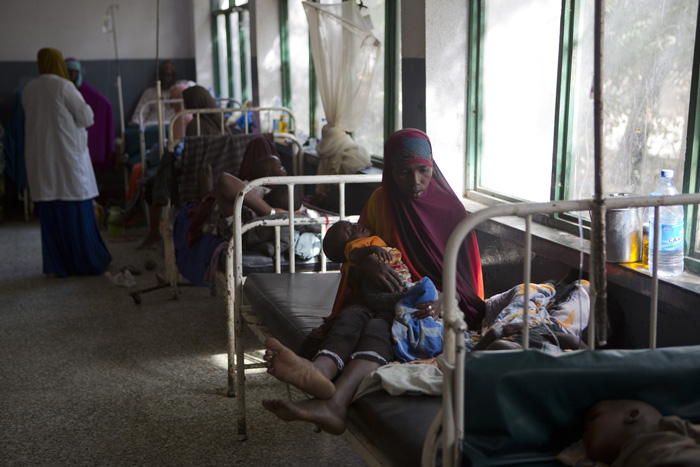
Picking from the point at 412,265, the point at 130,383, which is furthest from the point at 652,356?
the point at 130,383

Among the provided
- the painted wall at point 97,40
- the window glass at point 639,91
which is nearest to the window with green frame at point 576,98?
the window glass at point 639,91

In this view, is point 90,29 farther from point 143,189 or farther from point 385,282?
point 385,282

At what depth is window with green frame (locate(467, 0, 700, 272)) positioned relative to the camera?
235 centimetres

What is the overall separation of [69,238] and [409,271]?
3.68 meters

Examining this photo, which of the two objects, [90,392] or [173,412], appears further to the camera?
[90,392]

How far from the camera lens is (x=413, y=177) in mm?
2504

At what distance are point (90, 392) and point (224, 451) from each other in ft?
3.07

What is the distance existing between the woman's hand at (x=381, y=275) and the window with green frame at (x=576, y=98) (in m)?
1.00

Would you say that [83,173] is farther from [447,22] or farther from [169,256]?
[447,22]

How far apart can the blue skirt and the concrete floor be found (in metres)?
0.25

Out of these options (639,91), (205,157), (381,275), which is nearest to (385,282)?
(381,275)

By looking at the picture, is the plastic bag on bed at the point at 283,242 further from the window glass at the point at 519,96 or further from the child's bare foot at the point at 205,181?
the child's bare foot at the point at 205,181

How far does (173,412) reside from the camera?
9.93 feet

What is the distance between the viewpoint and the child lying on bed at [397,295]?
83.7 inches
